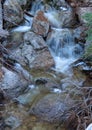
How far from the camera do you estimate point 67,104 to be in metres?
5.45

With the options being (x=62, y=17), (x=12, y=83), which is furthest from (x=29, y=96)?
(x=62, y=17)

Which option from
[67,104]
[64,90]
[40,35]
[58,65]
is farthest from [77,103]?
[40,35]

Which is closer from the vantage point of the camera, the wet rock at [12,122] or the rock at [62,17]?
the wet rock at [12,122]

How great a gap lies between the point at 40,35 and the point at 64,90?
6.77 ft

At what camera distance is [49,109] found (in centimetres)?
551

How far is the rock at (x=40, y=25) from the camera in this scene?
782 cm

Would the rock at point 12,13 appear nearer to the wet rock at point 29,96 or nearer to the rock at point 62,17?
the rock at point 62,17

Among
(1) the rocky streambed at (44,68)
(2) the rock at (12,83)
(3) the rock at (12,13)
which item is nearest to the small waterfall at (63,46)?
(1) the rocky streambed at (44,68)

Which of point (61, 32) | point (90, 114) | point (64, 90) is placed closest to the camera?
point (90, 114)

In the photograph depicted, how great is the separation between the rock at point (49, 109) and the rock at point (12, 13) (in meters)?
3.03

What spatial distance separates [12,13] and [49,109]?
140 inches

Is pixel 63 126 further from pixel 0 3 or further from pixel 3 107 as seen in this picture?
pixel 0 3

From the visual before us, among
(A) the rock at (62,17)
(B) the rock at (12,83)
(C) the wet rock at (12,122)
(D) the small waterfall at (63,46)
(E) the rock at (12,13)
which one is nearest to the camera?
(C) the wet rock at (12,122)

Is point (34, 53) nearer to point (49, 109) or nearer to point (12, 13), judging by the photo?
point (12, 13)
